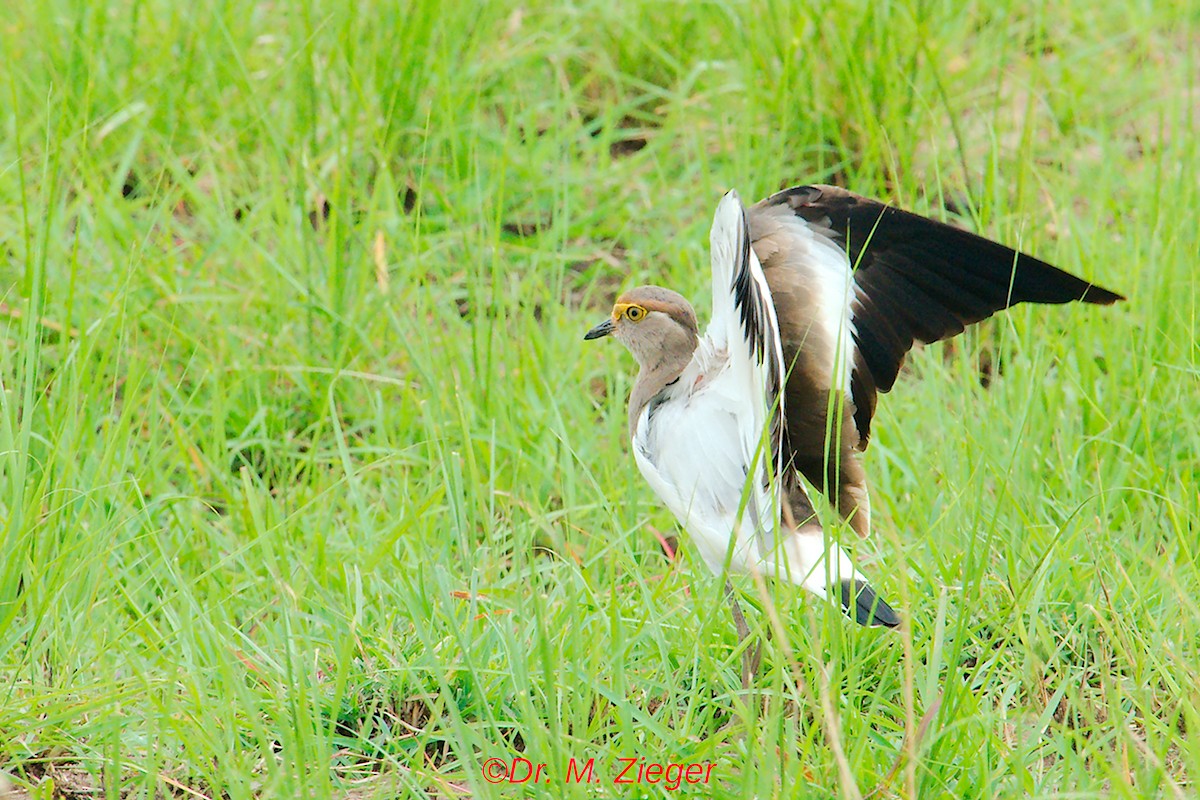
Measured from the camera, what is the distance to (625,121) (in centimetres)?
608

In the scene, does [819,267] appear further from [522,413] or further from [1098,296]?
[522,413]

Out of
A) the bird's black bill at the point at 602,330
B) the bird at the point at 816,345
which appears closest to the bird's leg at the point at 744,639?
the bird at the point at 816,345

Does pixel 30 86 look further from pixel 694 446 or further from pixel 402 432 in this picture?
pixel 694 446

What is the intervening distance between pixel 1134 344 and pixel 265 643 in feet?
9.18

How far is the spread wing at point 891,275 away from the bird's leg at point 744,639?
0.62 m

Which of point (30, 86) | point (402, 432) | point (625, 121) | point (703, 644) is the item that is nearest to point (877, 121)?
point (625, 121)

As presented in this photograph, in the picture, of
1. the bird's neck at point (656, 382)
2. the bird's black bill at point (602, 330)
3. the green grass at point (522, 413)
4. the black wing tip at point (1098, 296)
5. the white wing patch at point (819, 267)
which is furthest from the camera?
the bird's black bill at point (602, 330)

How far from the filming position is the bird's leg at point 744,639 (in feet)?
9.88

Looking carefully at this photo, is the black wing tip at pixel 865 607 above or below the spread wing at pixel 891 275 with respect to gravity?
below

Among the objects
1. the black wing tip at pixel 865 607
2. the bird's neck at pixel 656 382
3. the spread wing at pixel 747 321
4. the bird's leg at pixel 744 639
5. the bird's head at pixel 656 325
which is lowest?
the bird's leg at pixel 744 639

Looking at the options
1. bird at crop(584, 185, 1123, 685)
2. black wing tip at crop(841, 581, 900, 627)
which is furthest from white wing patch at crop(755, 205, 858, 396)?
black wing tip at crop(841, 581, 900, 627)

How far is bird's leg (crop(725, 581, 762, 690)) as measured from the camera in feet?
9.88

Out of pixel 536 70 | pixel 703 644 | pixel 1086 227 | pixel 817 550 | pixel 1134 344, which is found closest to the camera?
pixel 703 644

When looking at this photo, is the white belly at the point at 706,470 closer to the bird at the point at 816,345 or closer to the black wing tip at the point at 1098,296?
the bird at the point at 816,345
